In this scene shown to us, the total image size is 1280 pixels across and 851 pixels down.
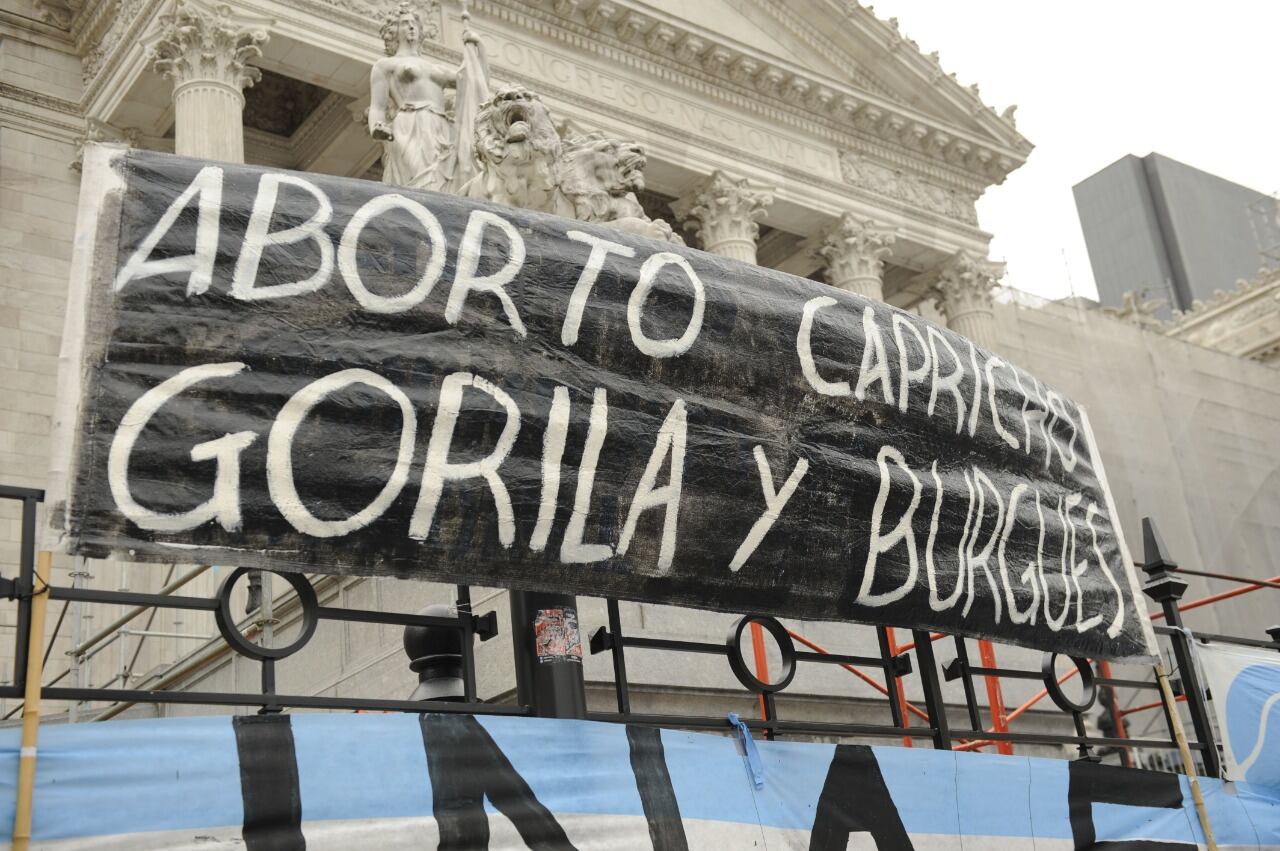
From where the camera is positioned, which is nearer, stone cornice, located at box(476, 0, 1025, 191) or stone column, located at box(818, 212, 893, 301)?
stone cornice, located at box(476, 0, 1025, 191)

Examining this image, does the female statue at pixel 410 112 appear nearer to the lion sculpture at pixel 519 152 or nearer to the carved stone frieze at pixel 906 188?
the lion sculpture at pixel 519 152

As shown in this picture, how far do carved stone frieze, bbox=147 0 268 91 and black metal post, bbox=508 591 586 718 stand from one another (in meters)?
16.1

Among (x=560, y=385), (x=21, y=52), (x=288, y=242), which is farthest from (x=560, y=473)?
(x=21, y=52)

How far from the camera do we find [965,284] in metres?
28.6

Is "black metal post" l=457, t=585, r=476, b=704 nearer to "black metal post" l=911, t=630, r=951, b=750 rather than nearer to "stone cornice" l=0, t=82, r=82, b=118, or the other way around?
"black metal post" l=911, t=630, r=951, b=750

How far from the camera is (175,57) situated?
18.8m

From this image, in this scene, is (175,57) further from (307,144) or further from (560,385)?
(560,385)

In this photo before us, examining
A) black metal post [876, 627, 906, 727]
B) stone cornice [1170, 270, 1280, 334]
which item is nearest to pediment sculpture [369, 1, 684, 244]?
black metal post [876, 627, 906, 727]

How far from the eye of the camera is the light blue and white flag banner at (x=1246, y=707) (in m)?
6.97

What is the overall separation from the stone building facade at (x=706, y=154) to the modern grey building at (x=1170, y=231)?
23.7m

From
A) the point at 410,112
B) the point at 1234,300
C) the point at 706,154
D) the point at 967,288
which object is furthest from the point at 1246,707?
the point at 1234,300

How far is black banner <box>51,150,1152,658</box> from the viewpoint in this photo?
11.8ft

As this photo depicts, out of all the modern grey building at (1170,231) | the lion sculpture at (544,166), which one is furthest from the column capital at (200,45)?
the modern grey building at (1170,231)

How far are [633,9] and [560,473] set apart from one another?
829 inches
